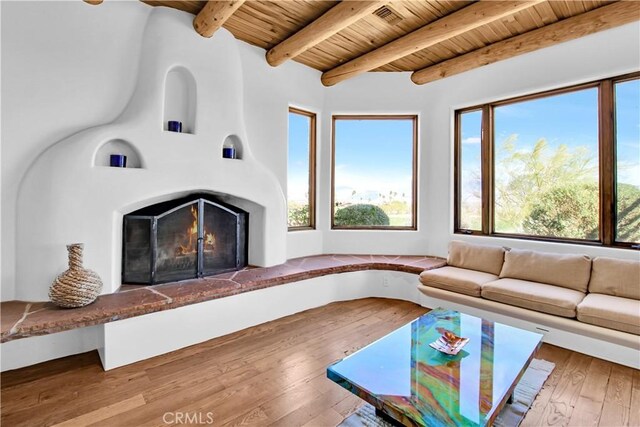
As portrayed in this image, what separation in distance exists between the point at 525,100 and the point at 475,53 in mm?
807

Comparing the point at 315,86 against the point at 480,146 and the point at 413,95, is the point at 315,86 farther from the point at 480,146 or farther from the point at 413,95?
the point at 480,146

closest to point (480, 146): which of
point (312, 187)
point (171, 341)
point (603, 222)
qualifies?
point (603, 222)

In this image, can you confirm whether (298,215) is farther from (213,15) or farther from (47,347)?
(47,347)

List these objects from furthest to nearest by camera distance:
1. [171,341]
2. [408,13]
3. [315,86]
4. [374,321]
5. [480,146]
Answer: [315,86], [480,146], [374,321], [408,13], [171,341]

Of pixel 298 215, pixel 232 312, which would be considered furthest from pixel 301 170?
pixel 232 312

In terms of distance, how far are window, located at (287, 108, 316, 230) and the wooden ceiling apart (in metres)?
0.81

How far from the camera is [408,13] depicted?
118 inches

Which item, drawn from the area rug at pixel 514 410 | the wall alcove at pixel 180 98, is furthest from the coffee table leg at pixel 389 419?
the wall alcove at pixel 180 98

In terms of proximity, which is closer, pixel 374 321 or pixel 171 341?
pixel 171 341

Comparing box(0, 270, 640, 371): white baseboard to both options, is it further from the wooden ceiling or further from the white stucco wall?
the wooden ceiling

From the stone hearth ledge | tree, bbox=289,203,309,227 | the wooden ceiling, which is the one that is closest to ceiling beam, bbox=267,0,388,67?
the wooden ceiling

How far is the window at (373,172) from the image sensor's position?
4.57 meters

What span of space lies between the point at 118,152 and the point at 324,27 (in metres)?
2.21

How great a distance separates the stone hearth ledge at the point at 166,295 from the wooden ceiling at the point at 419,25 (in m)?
2.40
